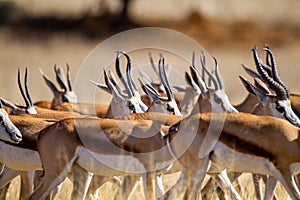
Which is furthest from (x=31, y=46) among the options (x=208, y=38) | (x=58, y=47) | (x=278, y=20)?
(x=278, y=20)

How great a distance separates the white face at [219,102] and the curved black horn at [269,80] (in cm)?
91

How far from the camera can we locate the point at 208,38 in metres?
31.9

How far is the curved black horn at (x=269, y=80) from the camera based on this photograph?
10.3 m

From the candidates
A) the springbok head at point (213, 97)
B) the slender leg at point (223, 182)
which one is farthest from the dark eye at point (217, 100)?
the slender leg at point (223, 182)

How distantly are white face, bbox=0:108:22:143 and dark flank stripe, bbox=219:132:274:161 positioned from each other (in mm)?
1970

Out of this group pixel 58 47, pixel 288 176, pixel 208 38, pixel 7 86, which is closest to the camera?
pixel 288 176

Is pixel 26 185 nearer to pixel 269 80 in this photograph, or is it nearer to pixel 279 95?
pixel 269 80

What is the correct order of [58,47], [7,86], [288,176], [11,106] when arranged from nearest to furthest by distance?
[288,176] → [11,106] → [7,86] → [58,47]

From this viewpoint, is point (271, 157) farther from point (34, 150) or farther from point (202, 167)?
point (34, 150)

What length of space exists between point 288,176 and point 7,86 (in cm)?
1289

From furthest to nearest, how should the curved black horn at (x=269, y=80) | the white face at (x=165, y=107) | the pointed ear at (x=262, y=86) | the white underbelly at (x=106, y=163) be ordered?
the white face at (x=165, y=107)
the pointed ear at (x=262, y=86)
the curved black horn at (x=269, y=80)
the white underbelly at (x=106, y=163)

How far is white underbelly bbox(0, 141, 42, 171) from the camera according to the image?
9547 millimetres

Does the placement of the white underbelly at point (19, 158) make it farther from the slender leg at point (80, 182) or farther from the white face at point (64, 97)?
the white face at point (64, 97)

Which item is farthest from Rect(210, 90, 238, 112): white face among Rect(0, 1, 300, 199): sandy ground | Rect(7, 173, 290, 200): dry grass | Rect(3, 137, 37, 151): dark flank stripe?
Rect(0, 1, 300, 199): sandy ground
